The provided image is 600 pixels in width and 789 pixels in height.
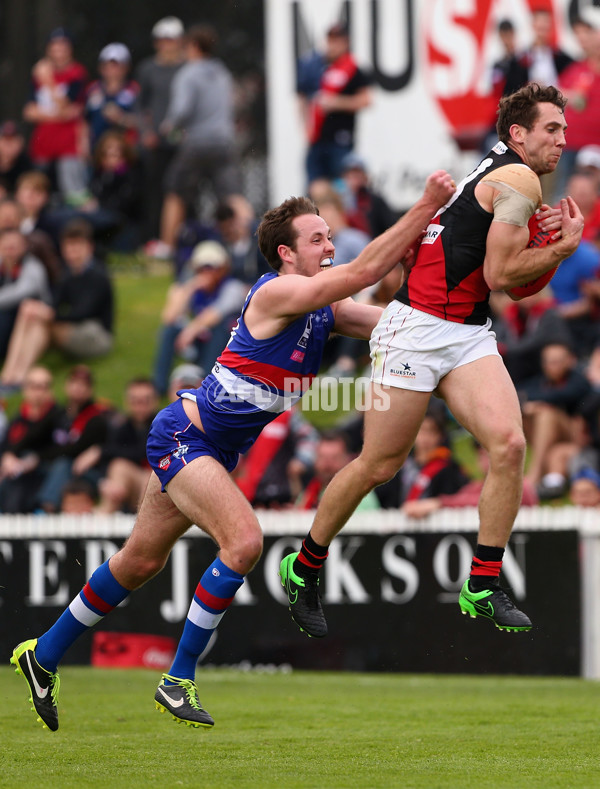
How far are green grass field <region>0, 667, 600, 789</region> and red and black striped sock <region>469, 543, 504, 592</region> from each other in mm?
834

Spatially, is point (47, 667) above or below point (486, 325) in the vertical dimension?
below

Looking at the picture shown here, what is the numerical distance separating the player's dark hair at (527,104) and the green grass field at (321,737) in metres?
3.05

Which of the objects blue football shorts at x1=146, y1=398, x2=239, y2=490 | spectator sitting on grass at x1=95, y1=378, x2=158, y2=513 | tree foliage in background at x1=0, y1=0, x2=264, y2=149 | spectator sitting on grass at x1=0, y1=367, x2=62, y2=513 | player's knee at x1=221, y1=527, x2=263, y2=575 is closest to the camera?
player's knee at x1=221, y1=527, x2=263, y2=575

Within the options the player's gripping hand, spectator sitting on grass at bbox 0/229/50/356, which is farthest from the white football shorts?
spectator sitting on grass at bbox 0/229/50/356

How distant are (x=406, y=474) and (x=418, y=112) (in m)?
6.07

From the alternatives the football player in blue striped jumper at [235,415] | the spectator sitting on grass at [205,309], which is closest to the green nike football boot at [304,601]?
the football player in blue striped jumper at [235,415]

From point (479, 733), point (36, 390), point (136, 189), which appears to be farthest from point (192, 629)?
point (136, 189)

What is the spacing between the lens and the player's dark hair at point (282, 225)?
7.08 metres

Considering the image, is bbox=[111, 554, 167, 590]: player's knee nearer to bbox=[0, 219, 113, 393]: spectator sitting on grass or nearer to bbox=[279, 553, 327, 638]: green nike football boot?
bbox=[279, 553, 327, 638]: green nike football boot

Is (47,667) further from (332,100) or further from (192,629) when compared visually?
(332,100)

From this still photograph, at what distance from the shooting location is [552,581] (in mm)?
10898

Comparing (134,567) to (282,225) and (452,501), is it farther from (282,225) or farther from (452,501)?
(452,501)

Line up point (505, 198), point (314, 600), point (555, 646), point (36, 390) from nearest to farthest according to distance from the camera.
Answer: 1. point (505, 198)
2. point (314, 600)
3. point (555, 646)
4. point (36, 390)

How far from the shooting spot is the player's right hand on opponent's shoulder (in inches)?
258
